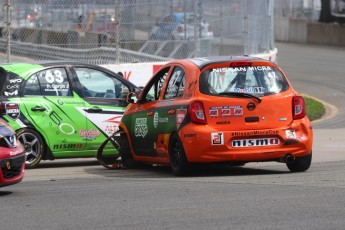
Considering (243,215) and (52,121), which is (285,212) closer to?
(243,215)

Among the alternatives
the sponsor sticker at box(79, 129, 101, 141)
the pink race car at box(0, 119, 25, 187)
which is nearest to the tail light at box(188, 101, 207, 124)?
the pink race car at box(0, 119, 25, 187)

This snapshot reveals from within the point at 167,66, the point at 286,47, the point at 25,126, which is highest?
the point at 167,66

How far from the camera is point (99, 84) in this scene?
1365cm

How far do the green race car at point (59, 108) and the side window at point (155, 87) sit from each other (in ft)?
3.43

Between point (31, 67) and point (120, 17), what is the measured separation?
6.22 metres

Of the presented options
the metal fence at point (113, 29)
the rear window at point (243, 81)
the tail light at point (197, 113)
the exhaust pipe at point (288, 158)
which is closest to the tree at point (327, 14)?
the metal fence at point (113, 29)

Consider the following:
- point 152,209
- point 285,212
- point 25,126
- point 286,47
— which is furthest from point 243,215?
point 286,47

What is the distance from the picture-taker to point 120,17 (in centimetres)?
1919

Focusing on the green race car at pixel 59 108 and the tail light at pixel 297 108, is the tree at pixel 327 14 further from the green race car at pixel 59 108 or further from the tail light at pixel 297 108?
the tail light at pixel 297 108

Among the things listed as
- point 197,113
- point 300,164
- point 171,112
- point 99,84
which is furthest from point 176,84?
point 99,84

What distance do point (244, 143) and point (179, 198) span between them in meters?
2.09

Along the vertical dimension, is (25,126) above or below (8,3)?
below

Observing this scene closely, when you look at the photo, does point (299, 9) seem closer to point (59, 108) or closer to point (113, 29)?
point (113, 29)

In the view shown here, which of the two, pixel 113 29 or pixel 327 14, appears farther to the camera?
pixel 327 14
